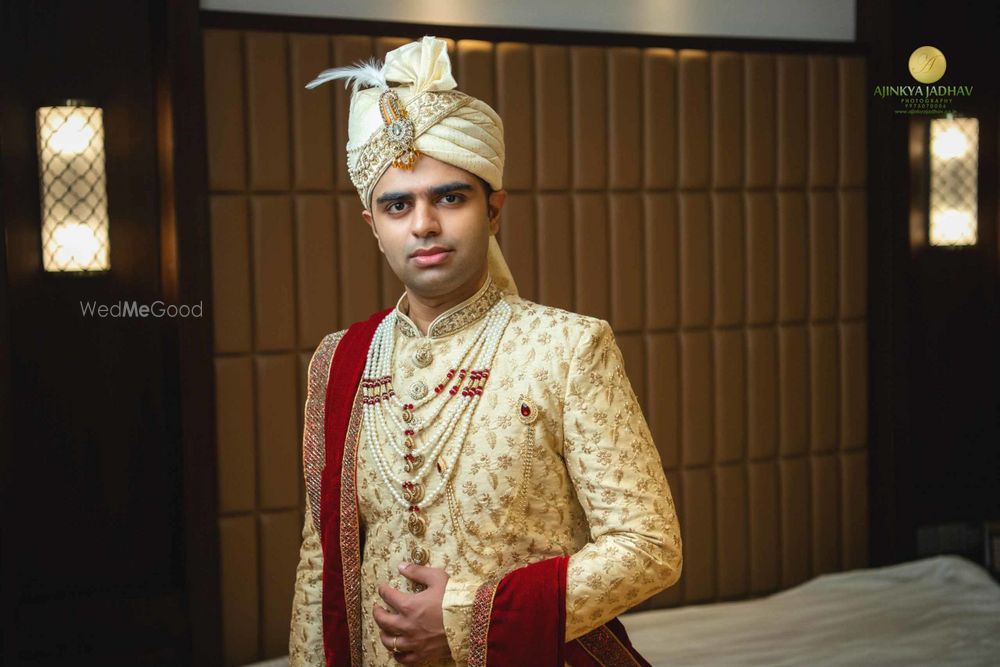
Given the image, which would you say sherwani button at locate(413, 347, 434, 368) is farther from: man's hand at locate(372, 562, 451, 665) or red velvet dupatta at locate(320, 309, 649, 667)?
man's hand at locate(372, 562, 451, 665)

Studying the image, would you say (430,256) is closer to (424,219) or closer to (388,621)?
(424,219)

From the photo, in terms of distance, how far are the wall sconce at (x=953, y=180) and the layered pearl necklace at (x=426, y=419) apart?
2911 millimetres

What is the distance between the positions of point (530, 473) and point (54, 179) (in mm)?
2207

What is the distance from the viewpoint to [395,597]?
4.16 ft

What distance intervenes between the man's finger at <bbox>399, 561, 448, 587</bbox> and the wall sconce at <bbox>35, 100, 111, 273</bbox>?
6.84ft

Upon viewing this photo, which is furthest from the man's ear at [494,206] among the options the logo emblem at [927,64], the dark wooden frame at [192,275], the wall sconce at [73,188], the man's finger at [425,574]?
the logo emblem at [927,64]

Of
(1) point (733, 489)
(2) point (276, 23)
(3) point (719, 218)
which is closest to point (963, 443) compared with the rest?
(1) point (733, 489)

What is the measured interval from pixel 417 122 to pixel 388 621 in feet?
2.09

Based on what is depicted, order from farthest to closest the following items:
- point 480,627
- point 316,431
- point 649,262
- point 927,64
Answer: point 927,64
point 649,262
point 316,431
point 480,627

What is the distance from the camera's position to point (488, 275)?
1427mm

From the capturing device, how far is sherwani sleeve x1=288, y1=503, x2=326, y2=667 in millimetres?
1428

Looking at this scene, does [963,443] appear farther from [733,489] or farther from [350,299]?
[350,299]

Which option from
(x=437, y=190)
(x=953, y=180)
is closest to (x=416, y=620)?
(x=437, y=190)

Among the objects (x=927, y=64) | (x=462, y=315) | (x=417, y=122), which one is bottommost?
(x=462, y=315)
